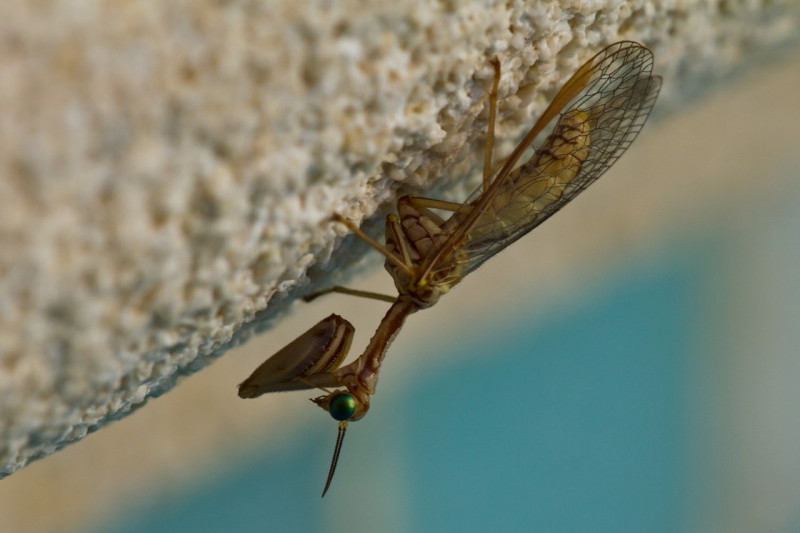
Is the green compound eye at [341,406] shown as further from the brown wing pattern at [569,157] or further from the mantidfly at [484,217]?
the brown wing pattern at [569,157]

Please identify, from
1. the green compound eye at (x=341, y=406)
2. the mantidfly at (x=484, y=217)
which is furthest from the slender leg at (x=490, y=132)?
the green compound eye at (x=341, y=406)

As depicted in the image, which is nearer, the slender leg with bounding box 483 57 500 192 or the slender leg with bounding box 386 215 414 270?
the slender leg with bounding box 483 57 500 192

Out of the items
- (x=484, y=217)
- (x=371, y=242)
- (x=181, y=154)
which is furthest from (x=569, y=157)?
(x=181, y=154)

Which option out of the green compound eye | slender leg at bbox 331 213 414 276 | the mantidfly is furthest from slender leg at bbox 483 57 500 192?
the green compound eye

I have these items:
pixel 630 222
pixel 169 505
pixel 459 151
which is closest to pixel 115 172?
pixel 459 151

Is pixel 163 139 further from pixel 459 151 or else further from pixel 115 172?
pixel 459 151

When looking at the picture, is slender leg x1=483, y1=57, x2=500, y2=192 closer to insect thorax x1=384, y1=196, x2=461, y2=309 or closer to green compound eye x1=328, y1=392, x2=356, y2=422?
insect thorax x1=384, y1=196, x2=461, y2=309
